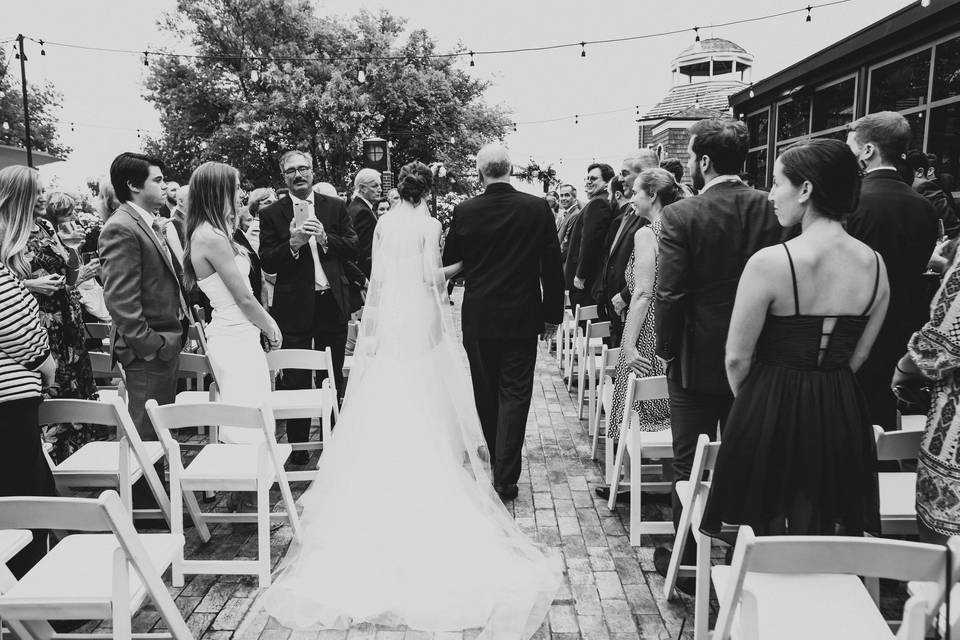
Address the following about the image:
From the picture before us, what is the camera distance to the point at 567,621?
2.92 meters

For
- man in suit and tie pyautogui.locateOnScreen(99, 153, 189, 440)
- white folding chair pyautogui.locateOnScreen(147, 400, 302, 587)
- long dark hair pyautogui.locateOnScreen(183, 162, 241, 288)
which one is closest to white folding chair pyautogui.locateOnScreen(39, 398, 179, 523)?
white folding chair pyautogui.locateOnScreen(147, 400, 302, 587)

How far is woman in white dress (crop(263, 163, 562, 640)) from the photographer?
2.94 m

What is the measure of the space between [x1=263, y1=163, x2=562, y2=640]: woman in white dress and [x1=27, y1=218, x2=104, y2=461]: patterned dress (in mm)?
1548

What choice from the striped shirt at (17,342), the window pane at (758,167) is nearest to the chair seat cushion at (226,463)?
the striped shirt at (17,342)

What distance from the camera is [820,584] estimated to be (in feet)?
7.00

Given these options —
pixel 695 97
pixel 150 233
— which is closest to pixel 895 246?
pixel 150 233

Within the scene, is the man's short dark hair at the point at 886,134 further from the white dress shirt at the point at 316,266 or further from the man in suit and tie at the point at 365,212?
the man in suit and tie at the point at 365,212

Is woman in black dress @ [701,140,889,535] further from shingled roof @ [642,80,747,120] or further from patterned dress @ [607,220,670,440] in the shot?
shingled roof @ [642,80,747,120]

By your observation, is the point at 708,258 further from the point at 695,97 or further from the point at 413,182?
the point at 695,97

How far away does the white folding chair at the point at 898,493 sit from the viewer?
2605mm

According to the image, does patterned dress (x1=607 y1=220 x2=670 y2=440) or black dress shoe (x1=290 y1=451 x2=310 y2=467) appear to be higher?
patterned dress (x1=607 y1=220 x2=670 y2=440)

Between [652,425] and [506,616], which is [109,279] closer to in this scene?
[506,616]

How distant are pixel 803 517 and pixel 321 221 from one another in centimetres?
398

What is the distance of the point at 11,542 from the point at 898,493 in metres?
3.41
